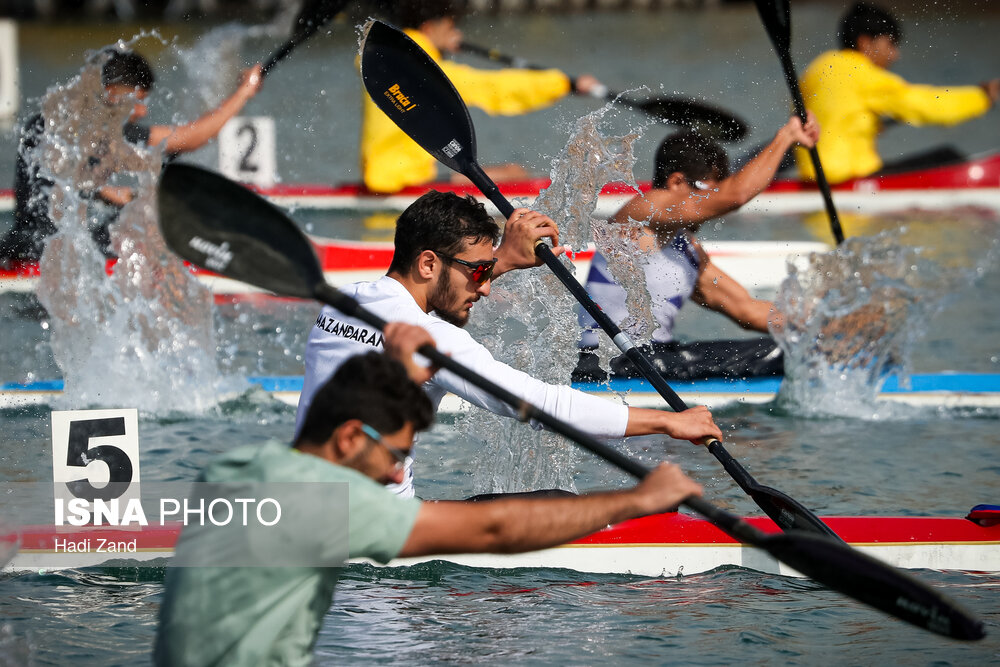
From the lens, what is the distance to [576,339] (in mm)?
4859

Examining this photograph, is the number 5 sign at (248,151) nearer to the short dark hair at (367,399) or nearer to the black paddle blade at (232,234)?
the black paddle blade at (232,234)

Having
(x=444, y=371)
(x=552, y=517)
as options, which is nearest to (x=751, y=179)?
(x=444, y=371)

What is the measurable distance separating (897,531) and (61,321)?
4139 millimetres

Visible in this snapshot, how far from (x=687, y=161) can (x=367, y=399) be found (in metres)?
3.46

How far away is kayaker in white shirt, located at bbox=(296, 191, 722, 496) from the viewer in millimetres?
3232

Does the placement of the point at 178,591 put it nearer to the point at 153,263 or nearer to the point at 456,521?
the point at 456,521

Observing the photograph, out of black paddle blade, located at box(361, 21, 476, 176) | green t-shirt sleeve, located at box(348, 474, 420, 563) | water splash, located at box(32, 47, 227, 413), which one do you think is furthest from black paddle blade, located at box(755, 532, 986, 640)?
water splash, located at box(32, 47, 227, 413)

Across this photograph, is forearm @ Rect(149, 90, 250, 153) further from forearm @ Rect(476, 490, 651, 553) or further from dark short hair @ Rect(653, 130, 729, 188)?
forearm @ Rect(476, 490, 651, 553)

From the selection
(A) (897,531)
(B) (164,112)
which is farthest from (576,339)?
(B) (164,112)

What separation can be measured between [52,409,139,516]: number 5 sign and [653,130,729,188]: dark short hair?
8.86 feet

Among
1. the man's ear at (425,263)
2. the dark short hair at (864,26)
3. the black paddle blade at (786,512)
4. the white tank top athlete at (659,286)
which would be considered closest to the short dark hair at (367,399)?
the man's ear at (425,263)

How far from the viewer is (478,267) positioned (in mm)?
3496

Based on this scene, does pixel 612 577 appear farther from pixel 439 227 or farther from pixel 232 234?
pixel 232 234

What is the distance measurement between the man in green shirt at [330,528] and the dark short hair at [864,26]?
7.36m
